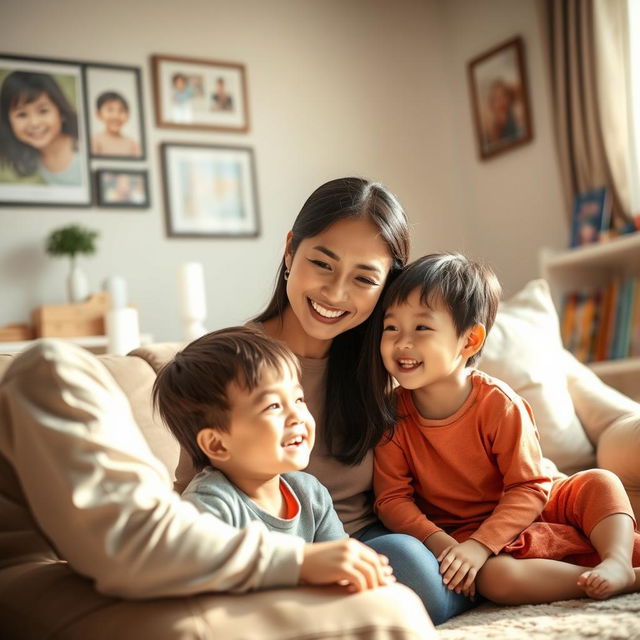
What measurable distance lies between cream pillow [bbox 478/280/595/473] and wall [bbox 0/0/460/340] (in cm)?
226

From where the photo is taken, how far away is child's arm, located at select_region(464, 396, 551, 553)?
148 centimetres

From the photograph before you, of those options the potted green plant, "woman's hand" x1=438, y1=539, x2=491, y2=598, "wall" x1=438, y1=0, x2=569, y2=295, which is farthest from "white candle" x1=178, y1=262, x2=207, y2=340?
"wall" x1=438, y1=0, x2=569, y2=295

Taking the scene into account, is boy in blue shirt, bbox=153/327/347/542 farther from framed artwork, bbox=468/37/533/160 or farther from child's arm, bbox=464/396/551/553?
framed artwork, bbox=468/37/533/160

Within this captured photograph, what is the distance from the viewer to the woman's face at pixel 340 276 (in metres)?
1.64

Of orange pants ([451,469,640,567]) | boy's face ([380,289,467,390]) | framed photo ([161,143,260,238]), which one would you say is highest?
framed photo ([161,143,260,238])

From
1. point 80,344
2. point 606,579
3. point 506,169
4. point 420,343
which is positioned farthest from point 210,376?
point 506,169

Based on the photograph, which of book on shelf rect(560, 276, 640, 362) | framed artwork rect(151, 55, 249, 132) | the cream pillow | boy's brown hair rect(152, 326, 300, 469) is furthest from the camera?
framed artwork rect(151, 55, 249, 132)

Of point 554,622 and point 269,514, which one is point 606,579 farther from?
point 269,514

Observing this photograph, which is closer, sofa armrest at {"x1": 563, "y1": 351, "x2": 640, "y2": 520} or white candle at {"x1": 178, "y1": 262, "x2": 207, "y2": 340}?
sofa armrest at {"x1": 563, "y1": 351, "x2": 640, "y2": 520}

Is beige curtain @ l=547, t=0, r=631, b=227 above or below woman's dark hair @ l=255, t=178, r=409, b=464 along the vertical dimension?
above

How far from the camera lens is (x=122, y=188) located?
411cm

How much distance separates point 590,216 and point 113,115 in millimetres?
2316

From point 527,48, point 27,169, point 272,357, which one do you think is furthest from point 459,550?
point 527,48

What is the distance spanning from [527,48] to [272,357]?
11.8 ft
